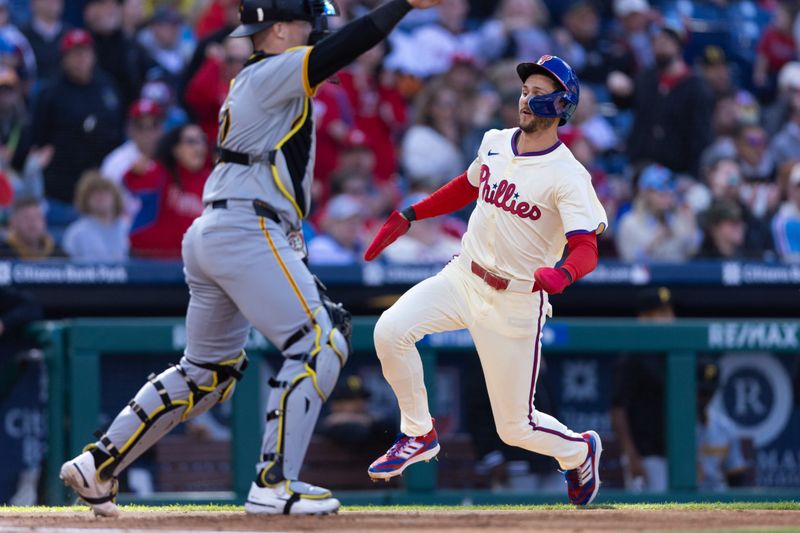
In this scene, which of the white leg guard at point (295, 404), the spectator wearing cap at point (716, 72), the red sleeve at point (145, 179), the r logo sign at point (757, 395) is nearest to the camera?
the white leg guard at point (295, 404)

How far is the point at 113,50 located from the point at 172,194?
1.93 meters

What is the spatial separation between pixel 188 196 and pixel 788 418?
13.2ft

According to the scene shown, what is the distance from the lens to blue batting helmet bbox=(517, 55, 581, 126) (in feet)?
18.2

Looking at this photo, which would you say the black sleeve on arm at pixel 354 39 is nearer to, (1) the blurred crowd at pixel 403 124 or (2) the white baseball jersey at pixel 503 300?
(2) the white baseball jersey at pixel 503 300

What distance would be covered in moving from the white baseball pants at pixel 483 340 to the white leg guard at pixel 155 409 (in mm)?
A: 637

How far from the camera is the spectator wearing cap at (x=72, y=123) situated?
9898 mm

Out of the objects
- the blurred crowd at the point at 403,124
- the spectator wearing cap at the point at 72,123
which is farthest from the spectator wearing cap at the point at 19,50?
the spectator wearing cap at the point at 72,123

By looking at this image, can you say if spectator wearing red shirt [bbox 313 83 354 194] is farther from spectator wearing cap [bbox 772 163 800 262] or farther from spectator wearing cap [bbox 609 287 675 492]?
spectator wearing cap [bbox 772 163 800 262]

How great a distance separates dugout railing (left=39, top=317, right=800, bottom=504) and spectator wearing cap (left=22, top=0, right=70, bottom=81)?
2879 mm

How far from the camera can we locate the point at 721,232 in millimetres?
10156

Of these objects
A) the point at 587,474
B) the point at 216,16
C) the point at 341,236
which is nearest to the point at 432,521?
the point at 587,474

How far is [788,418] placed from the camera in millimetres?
9164

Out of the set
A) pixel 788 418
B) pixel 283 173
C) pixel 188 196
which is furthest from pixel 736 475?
pixel 283 173

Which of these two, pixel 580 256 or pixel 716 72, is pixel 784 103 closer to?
pixel 716 72
